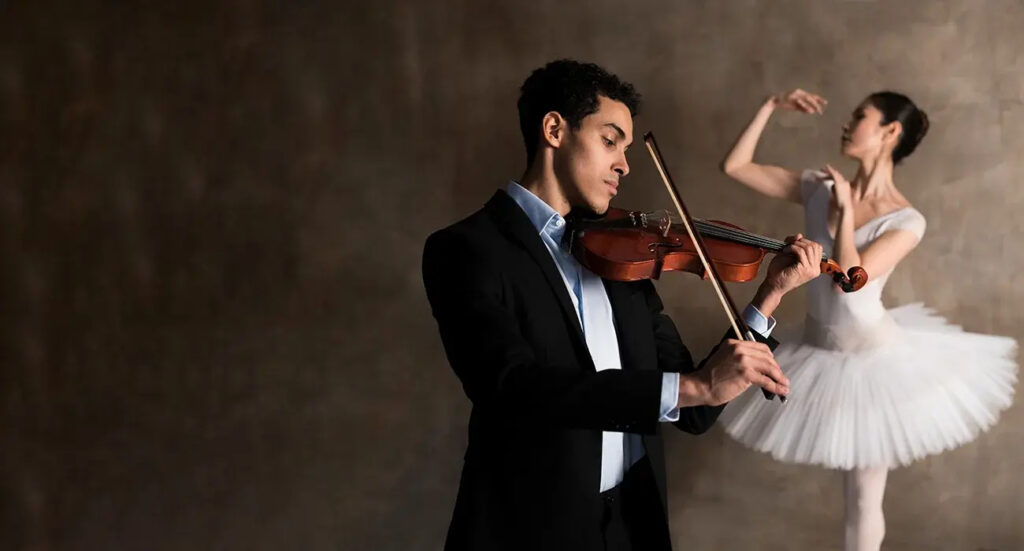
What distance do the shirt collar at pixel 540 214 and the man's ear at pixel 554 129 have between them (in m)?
0.10

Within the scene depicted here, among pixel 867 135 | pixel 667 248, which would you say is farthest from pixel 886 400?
pixel 667 248

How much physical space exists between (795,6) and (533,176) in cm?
155

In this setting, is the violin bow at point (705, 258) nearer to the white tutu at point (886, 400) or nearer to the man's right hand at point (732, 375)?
the man's right hand at point (732, 375)

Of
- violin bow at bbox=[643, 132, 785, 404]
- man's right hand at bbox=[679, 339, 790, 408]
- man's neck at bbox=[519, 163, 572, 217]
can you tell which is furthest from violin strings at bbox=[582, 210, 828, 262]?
man's right hand at bbox=[679, 339, 790, 408]

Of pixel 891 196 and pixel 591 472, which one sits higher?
pixel 891 196

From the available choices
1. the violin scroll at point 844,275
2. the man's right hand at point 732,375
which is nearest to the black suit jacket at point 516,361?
the man's right hand at point 732,375

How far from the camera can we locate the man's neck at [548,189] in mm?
1879

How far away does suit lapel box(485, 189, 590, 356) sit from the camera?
5.67 feet

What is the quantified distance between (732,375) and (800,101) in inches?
61.7

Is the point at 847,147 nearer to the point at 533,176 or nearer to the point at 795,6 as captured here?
the point at 795,6

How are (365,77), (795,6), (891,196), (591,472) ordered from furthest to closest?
(365,77), (795,6), (891,196), (591,472)

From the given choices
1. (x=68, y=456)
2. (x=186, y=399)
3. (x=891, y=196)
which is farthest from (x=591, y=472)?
(x=68, y=456)

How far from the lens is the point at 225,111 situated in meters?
3.44

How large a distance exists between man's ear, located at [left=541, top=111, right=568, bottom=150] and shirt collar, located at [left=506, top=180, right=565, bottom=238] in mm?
102
